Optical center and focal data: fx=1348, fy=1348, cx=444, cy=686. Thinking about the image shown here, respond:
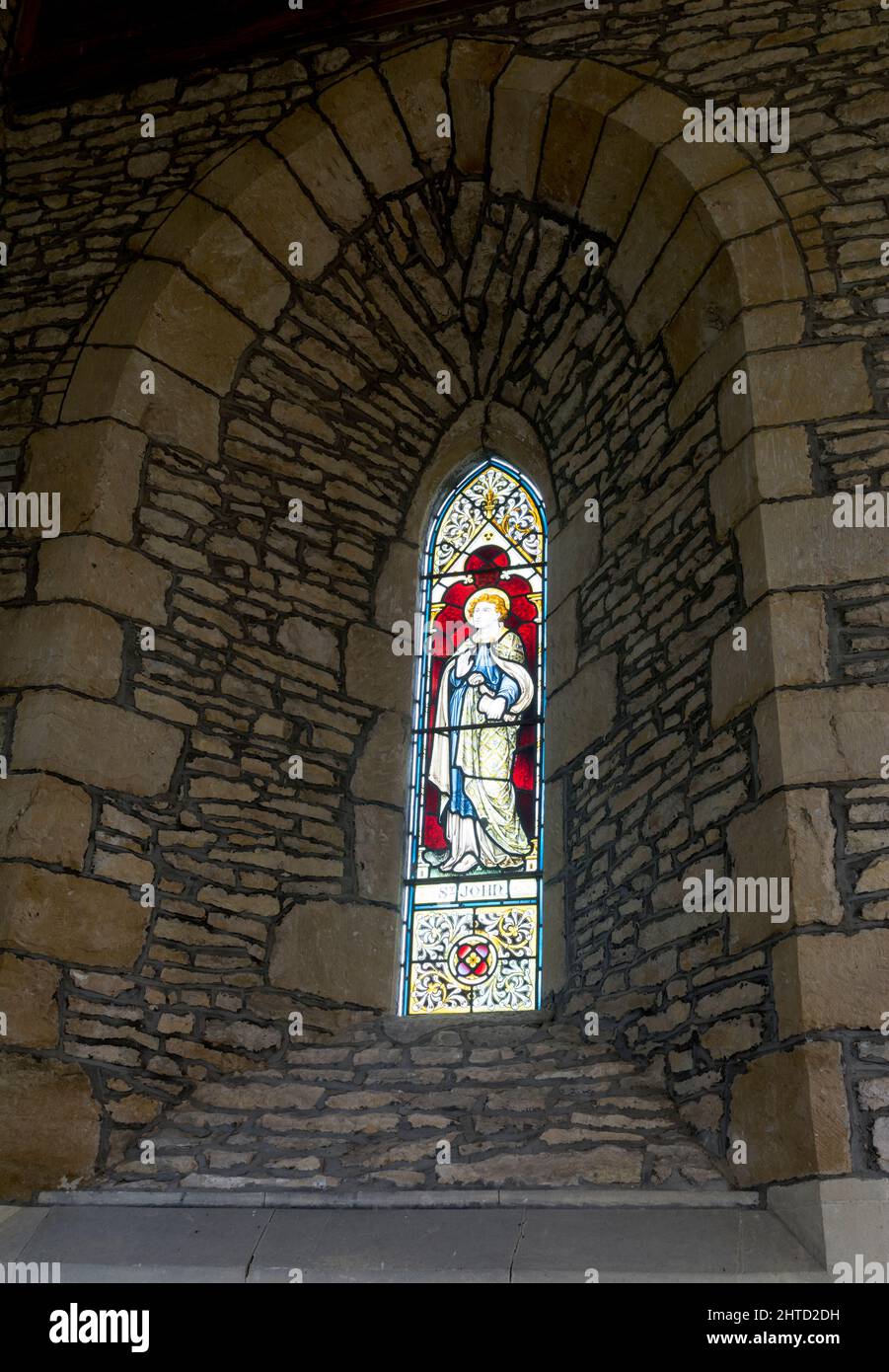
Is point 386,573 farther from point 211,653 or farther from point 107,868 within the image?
point 107,868

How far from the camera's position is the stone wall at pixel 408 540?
382 centimetres

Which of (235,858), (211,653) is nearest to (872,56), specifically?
(211,653)

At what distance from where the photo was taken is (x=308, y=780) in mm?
5148

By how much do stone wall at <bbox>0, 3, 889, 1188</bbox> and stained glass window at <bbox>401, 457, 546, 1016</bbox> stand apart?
14 cm

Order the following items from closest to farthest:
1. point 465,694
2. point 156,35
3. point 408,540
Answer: point 465,694 < point 408,540 < point 156,35

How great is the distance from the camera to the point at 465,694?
550 centimetres

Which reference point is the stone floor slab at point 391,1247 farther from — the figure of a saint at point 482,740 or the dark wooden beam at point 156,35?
the dark wooden beam at point 156,35

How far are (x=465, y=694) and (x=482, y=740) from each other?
0.23 meters

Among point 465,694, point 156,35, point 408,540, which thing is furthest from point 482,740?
point 156,35

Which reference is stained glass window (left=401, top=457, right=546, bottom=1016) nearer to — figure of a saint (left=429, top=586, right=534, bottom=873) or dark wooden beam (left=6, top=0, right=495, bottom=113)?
figure of a saint (left=429, top=586, right=534, bottom=873)

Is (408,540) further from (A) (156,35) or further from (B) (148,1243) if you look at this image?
(B) (148,1243)

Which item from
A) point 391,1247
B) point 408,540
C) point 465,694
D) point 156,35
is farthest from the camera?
point 156,35

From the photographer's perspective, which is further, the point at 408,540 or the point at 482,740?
the point at 408,540

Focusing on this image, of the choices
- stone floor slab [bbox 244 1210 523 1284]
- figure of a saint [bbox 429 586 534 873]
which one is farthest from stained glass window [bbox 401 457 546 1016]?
stone floor slab [bbox 244 1210 523 1284]
